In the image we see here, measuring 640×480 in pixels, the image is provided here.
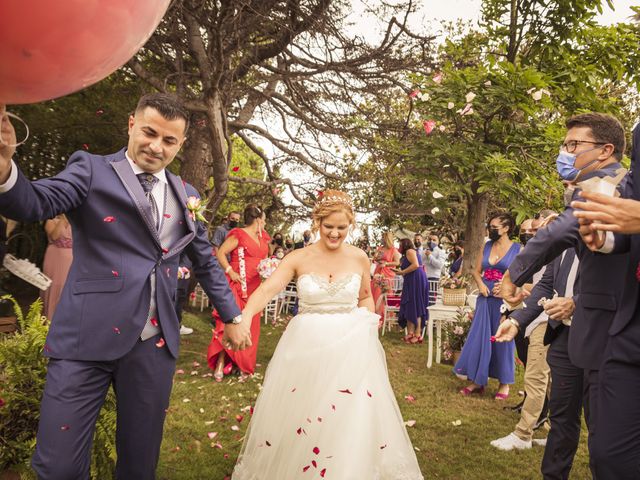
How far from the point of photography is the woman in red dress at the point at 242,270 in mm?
7219

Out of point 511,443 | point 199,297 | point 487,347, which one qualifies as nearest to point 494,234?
point 487,347

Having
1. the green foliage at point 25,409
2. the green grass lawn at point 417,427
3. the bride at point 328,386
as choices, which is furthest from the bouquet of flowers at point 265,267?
the green foliage at point 25,409

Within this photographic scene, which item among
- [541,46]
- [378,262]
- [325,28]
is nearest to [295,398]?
[325,28]

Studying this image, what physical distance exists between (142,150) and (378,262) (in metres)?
9.70

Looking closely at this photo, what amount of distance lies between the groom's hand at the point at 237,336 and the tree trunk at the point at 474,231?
6823 mm

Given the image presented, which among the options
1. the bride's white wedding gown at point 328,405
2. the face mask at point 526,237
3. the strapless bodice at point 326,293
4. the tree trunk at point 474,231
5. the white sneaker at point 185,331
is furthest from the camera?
the white sneaker at point 185,331

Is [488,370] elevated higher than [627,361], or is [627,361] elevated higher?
[627,361]

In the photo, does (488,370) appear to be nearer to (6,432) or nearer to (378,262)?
(378,262)

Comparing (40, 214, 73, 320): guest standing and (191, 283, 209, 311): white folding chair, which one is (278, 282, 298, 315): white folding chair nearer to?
(191, 283, 209, 311): white folding chair

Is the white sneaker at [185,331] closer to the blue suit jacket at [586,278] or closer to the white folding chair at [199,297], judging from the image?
the white folding chair at [199,297]

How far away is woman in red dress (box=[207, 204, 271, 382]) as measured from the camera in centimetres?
722

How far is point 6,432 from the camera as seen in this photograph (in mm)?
2998

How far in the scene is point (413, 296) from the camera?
11.6 m

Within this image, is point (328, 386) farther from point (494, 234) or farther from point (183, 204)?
point (494, 234)
